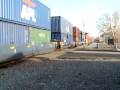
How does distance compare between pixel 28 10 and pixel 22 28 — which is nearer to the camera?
pixel 22 28

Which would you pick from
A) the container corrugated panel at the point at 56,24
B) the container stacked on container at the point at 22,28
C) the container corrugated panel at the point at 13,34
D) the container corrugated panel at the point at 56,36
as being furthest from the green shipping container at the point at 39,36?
the container corrugated panel at the point at 56,24

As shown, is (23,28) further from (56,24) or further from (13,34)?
(56,24)

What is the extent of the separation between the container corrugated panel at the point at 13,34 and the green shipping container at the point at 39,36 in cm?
152

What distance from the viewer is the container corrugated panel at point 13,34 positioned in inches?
528

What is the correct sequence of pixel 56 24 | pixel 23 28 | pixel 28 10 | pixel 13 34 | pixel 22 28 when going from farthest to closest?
pixel 56 24, pixel 28 10, pixel 23 28, pixel 22 28, pixel 13 34

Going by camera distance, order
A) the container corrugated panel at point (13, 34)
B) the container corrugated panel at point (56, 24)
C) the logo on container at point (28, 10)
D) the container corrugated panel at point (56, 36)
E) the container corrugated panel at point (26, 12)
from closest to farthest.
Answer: the container corrugated panel at point (13, 34), the container corrugated panel at point (26, 12), the logo on container at point (28, 10), the container corrugated panel at point (56, 36), the container corrugated panel at point (56, 24)

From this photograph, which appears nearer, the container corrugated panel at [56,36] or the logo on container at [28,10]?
the logo on container at [28,10]

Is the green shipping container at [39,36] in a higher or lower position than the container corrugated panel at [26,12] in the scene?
lower

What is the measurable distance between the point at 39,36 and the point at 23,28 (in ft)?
15.4

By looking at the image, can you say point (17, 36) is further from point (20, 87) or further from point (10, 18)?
point (20, 87)

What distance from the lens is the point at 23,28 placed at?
16.9 meters

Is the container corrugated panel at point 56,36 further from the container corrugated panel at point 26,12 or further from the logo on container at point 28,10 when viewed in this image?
the logo on container at point 28,10

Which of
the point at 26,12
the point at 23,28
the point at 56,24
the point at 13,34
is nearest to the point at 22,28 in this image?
the point at 23,28

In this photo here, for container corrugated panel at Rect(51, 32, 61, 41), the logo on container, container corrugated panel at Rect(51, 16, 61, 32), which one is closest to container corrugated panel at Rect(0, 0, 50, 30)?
the logo on container
